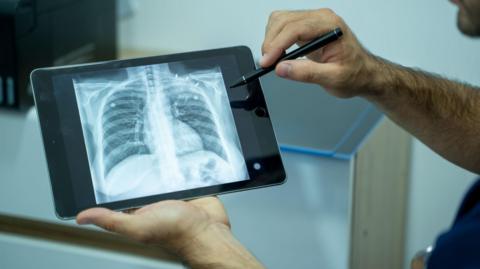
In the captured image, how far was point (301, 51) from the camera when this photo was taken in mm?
837

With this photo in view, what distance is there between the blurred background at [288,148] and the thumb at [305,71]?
0.44 feet

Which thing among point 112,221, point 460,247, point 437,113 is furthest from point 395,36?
point 112,221

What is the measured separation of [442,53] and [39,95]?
0.73 m

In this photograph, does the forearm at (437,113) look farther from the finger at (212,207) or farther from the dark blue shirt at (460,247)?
the finger at (212,207)

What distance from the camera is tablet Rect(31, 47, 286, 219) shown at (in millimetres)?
771

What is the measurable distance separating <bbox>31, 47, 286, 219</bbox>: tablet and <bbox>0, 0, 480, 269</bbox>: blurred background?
0.15m

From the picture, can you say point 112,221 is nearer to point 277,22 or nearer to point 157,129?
point 157,129

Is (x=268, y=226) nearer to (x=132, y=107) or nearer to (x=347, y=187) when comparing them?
(x=347, y=187)

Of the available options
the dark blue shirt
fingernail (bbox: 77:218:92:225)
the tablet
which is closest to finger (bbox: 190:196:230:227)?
the tablet

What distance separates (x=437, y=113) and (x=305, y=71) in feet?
0.80

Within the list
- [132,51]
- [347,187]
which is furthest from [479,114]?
[132,51]

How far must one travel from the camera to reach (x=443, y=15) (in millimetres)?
Answer: 1196

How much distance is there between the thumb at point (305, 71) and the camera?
81cm

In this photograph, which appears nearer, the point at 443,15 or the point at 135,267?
the point at 135,267
